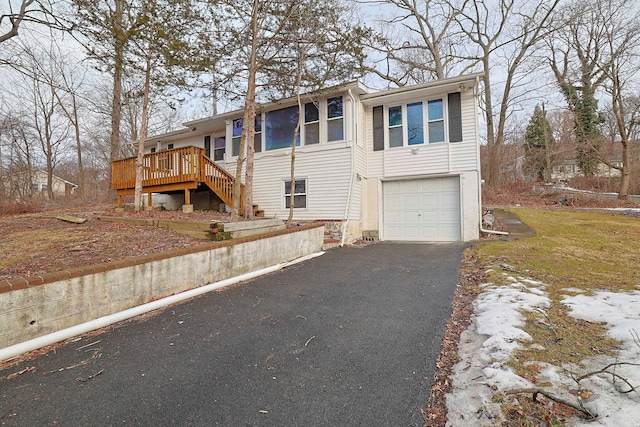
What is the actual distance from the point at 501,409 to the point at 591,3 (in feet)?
72.8

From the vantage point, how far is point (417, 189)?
9719 mm

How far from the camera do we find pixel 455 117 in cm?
902

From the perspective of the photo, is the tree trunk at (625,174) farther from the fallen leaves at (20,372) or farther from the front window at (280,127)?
the fallen leaves at (20,372)

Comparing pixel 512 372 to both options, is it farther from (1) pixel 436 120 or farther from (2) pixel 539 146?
(2) pixel 539 146

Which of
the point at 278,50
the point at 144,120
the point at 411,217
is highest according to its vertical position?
the point at 278,50

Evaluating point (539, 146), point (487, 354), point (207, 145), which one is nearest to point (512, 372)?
point (487, 354)

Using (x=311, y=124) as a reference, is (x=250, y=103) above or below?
below

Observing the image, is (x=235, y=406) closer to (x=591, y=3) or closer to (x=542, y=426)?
(x=542, y=426)

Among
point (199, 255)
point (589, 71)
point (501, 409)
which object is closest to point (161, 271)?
point (199, 255)

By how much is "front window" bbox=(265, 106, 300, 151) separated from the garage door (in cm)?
390

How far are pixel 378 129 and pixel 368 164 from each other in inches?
49.8

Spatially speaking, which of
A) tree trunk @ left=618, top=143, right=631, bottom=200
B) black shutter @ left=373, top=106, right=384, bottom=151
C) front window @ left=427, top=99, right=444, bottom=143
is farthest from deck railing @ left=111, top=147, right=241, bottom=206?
tree trunk @ left=618, top=143, right=631, bottom=200

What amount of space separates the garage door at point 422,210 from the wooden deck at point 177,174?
5.52 metres

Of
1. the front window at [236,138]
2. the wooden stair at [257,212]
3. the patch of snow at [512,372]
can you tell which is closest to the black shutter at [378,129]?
the front window at [236,138]
